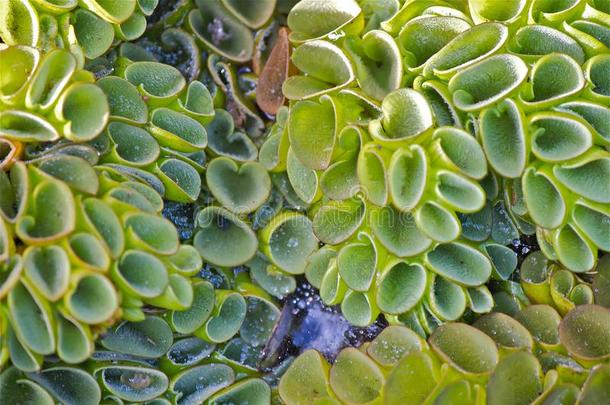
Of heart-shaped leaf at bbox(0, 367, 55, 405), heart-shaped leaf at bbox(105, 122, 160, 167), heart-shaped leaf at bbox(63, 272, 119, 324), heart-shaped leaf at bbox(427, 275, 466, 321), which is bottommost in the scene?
heart-shaped leaf at bbox(0, 367, 55, 405)

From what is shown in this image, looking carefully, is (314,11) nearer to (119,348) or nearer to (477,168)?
(477,168)

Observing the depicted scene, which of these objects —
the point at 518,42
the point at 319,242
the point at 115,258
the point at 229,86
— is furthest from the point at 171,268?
the point at 518,42

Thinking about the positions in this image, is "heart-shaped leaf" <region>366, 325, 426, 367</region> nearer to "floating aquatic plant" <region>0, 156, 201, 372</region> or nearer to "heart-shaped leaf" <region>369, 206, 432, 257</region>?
"heart-shaped leaf" <region>369, 206, 432, 257</region>

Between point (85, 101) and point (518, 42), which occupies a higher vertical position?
point (518, 42)

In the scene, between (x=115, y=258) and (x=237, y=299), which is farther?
(x=237, y=299)

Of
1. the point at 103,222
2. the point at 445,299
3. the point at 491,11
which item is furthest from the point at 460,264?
the point at 103,222

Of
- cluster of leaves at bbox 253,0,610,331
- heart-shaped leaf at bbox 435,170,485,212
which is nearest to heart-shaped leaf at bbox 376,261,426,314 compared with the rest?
cluster of leaves at bbox 253,0,610,331

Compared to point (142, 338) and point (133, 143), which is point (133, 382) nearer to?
point (142, 338)
